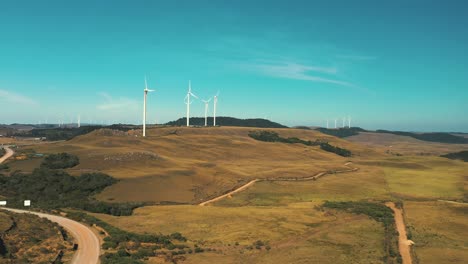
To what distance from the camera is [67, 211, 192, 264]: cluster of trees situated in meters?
61.7

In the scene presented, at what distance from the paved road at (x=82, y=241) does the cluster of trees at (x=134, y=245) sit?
1600 mm

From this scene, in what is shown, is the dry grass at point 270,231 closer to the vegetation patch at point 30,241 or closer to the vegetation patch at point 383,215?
the vegetation patch at point 383,215

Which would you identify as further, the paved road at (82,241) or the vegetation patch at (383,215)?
the vegetation patch at (383,215)

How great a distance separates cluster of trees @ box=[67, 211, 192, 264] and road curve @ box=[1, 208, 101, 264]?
1622 mm

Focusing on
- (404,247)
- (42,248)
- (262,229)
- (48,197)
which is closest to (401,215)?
(404,247)

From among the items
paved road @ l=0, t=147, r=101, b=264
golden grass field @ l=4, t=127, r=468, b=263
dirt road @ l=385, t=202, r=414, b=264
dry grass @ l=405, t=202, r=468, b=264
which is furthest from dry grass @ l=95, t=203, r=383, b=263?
paved road @ l=0, t=147, r=101, b=264

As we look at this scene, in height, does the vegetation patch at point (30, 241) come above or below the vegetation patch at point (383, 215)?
above

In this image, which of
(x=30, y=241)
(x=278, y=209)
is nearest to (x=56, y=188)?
(x=30, y=241)

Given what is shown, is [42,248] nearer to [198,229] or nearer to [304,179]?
[198,229]

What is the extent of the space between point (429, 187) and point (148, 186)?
99.6 metres

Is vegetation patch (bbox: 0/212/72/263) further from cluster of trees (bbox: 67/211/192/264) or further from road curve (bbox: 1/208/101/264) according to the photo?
cluster of trees (bbox: 67/211/192/264)

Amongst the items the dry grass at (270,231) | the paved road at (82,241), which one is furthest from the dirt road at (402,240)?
the paved road at (82,241)

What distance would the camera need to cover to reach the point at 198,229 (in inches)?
3354

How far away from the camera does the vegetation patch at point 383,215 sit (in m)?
71.7
